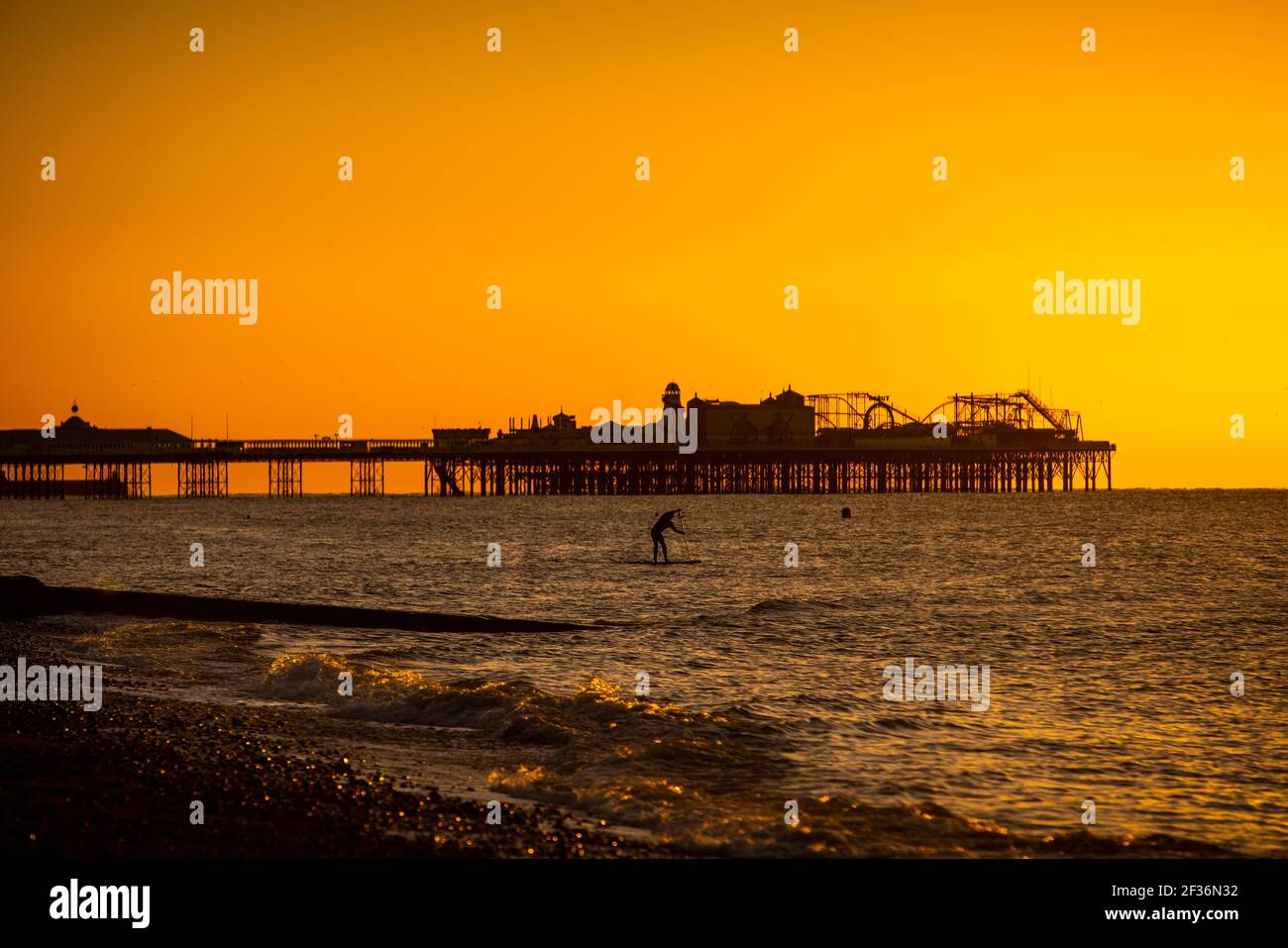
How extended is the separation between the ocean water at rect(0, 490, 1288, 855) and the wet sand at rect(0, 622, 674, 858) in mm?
749

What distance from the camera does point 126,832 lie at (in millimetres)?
8602

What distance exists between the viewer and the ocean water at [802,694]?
10.4 metres

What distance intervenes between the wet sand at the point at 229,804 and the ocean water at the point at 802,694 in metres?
0.75

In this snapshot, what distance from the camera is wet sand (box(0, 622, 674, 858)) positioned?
28.0 feet

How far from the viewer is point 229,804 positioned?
9688 mm

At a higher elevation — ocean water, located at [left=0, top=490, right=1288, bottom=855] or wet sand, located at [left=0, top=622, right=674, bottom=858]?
wet sand, located at [left=0, top=622, right=674, bottom=858]

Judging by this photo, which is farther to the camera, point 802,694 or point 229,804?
point 802,694

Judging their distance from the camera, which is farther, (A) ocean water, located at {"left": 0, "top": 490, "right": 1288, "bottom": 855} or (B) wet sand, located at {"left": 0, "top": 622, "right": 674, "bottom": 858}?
(A) ocean water, located at {"left": 0, "top": 490, "right": 1288, "bottom": 855}

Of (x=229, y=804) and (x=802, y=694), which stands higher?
(x=229, y=804)

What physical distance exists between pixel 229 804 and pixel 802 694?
8483mm

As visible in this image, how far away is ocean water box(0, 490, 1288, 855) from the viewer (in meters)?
10.4
